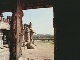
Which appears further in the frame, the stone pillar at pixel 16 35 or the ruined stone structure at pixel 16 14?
the stone pillar at pixel 16 35

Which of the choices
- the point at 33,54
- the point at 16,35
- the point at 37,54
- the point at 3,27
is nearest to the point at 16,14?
the point at 16,35

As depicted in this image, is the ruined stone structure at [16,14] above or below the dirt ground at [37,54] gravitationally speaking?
above

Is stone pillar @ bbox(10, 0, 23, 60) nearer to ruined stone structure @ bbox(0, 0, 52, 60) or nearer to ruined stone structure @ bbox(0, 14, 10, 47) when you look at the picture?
ruined stone structure @ bbox(0, 0, 52, 60)

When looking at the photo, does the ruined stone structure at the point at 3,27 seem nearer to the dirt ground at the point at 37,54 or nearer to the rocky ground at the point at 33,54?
the rocky ground at the point at 33,54

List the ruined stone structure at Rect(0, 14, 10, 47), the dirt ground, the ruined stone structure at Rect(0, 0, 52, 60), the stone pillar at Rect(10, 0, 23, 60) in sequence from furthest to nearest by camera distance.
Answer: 1. the ruined stone structure at Rect(0, 14, 10, 47)
2. the dirt ground
3. the stone pillar at Rect(10, 0, 23, 60)
4. the ruined stone structure at Rect(0, 0, 52, 60)

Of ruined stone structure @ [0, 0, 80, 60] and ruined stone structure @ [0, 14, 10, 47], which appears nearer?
ruined stone structure @ [0, 0, 80, 60]

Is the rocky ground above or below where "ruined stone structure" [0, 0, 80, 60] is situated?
below

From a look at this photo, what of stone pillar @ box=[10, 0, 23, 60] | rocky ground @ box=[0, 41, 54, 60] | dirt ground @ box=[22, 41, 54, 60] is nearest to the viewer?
stone pillar @ box=[10, 0, 23, 60]

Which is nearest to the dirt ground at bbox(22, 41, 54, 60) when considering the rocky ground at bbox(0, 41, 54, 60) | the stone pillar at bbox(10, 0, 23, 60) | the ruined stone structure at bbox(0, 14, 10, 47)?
the rocky ground at bbox(0, 41, 54, 60)
